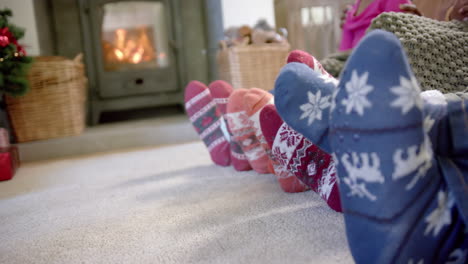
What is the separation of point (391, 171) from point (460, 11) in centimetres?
56

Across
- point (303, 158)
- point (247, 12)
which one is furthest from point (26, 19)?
point (303, 158)

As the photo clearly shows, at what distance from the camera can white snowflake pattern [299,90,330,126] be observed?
53 centimetres

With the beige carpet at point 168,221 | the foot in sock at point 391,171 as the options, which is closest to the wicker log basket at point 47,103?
the beige carpet at point 168,221

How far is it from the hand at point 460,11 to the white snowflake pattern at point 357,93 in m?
0.50

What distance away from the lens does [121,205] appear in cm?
91

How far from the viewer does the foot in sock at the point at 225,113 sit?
1108mm

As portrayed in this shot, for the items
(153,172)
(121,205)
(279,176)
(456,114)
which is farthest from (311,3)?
(456,114)

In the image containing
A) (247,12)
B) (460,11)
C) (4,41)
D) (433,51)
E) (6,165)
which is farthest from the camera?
(247,12)

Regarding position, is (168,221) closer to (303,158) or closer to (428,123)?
(303,158)

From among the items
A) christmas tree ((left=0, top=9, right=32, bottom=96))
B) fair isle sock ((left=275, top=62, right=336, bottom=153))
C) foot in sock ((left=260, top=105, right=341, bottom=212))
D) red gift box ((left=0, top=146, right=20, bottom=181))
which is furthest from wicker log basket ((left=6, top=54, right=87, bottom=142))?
fair isle sock ((left=275, top=62, right=336, bottom=153))

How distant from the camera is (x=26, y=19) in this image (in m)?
1.93

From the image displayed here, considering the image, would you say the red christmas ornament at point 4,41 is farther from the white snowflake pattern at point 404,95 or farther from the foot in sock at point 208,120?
the white snowflake pattern at point 404,95

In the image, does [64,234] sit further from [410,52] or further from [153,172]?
[410,52]

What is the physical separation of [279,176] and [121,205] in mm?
392
